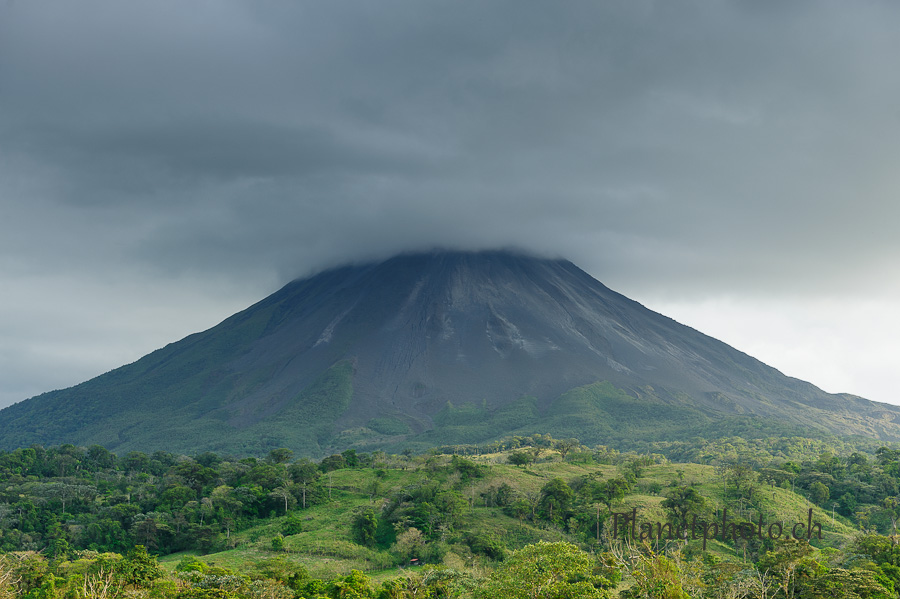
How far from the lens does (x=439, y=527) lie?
61719 millimetres

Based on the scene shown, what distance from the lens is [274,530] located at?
2581 inches

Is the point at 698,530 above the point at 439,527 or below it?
below

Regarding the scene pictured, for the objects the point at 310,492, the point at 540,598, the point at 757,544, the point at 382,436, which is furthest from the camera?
the point at 382,436

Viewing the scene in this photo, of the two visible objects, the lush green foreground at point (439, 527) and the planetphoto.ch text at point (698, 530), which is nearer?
the lush green foreground at point (439, 527)

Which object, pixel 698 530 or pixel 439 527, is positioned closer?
pixel 698 530

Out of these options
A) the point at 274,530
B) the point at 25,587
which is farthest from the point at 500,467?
the point at 25,587

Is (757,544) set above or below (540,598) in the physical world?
below

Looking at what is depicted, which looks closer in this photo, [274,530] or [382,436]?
[274,530]

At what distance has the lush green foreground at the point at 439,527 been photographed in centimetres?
4150

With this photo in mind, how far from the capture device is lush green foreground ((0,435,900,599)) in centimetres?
4150

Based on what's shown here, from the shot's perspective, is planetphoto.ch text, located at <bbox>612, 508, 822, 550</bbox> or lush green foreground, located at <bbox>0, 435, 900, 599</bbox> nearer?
lush green foreground, located at <bbox>0, 435, 900, 599</bbox>

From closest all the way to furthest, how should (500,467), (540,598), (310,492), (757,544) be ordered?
(540,598), (757,544), (310,492), (500,467)

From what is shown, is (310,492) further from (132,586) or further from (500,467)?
(132,586)

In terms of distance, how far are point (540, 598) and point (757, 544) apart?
34802mm
